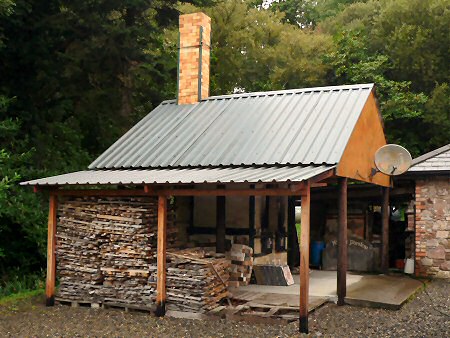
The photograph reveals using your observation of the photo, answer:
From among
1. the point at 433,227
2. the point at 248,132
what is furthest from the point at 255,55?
the point at 248,132

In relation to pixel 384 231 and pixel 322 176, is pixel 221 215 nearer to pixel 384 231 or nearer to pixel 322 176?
pixel 322 176

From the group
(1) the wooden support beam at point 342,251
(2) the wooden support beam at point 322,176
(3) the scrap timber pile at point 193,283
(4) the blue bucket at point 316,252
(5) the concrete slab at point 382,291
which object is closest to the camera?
(2) the wooden support beam at point 322,176

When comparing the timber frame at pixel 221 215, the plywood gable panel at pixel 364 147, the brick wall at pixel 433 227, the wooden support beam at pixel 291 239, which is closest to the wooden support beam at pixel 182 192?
the timber frame at pixel 221 215

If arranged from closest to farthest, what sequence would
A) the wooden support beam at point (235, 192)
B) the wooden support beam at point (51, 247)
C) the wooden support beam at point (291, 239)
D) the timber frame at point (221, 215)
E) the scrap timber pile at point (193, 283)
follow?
the timber frame at point (221, 215) → the wooden support beam at point (235, 192) → the scrap timber pile at point (193, 283) → the wooden support beam at point (51, 247) → the wooden support beam at point (291, 239)

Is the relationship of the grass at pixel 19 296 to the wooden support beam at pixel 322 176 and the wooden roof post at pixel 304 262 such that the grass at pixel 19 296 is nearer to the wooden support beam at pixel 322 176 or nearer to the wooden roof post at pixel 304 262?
the wooden roof post at pixel 304 262

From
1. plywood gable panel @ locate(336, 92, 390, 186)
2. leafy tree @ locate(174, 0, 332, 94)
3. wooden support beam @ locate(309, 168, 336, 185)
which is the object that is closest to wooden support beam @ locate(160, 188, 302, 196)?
wooden support beam @ locate(309, 168, 336, 185)

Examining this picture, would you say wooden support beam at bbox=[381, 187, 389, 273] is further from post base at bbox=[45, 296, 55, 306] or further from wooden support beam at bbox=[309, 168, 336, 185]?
post base at bbox=[45, 296, 55, 306]

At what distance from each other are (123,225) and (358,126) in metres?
4.94

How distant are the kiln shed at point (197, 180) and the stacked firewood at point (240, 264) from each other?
357 mm

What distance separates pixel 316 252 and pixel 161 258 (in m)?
7.05

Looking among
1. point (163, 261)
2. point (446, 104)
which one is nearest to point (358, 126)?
point (163, 261)

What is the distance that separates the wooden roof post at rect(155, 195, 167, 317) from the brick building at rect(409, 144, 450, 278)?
714 centimetres

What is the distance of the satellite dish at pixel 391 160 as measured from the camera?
11102 millimetres

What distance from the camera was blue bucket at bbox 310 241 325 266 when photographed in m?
15.3
